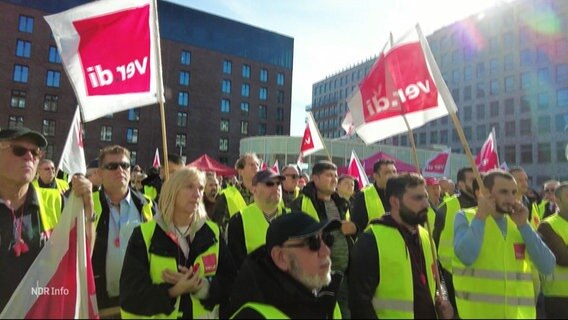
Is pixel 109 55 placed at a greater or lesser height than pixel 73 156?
greater

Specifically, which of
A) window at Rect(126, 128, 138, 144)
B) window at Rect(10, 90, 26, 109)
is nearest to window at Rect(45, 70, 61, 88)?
window at Rect(10, 90, 26, 109)

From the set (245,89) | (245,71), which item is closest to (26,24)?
(245,71)

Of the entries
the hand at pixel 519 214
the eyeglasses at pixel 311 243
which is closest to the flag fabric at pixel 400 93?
the hand at pixel 519 214

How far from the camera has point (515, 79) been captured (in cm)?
5803

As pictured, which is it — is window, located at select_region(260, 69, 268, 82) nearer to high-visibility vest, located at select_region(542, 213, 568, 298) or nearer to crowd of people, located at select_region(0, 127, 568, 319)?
high-visibility vest, located at select_region(542, 213, 568, 298)

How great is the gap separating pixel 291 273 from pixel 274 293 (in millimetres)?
162

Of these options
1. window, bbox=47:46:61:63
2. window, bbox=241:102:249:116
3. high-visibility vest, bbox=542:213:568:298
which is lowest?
high-visibility vest, bbox=542:213:568:298

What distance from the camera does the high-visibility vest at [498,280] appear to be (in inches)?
128

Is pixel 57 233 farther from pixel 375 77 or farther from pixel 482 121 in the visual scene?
pixel 482 121

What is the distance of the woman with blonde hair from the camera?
2.66 metres

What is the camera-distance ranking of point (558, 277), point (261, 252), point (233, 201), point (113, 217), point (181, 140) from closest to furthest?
point (261, 252)
point (113, 217)
point (558, 277)
point (233, 201)
point (181, 140)

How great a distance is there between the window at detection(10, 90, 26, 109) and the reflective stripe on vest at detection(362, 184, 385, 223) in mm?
48759

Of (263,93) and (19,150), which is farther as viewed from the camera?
(263,93)

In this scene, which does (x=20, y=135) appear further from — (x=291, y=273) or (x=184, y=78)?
(x=184, y=78)
